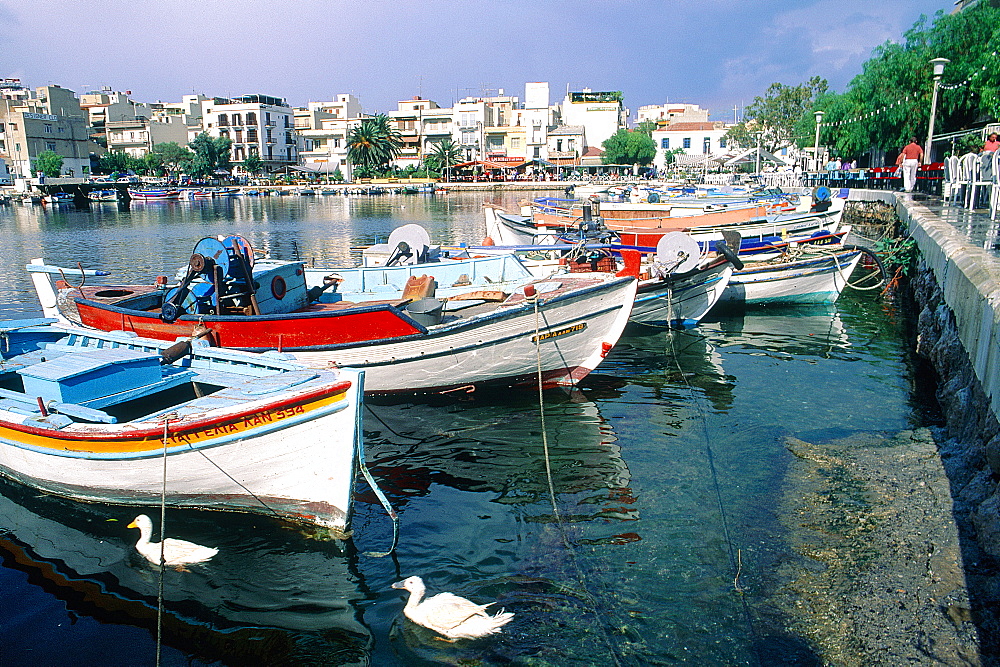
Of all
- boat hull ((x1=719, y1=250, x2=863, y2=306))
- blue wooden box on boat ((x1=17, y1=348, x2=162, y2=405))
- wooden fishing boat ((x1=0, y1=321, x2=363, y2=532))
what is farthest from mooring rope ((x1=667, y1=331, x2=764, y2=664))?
boat hull ((x1=719, y1=250, x2=863, y2=306))

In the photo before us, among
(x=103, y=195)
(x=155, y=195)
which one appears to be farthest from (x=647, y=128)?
(x=103, y=195)

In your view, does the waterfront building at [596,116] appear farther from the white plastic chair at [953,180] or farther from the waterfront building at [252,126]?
the white plastic chair at [953,180]

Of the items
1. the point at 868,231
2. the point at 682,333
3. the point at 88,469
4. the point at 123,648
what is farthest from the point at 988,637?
the point at 868,231

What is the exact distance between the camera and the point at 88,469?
7.19 m

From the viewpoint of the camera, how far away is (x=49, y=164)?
82562 mm

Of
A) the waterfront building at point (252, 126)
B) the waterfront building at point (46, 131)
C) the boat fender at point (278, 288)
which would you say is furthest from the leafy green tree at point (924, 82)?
the waterfront building at point (46, 131)

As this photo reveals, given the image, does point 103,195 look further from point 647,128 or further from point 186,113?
point 647,128

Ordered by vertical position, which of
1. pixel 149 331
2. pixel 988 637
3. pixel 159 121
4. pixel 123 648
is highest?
pixel 159 121

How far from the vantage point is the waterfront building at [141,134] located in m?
102

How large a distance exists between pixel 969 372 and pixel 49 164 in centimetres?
9802

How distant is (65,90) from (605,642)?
115 meters

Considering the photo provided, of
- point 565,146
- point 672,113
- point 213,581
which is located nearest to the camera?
point 213,581

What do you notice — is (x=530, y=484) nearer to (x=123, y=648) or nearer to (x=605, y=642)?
(x=605, y=642)

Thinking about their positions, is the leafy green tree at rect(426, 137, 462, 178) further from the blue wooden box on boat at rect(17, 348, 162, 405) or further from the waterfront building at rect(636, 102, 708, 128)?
the blue wooden box on boat at rect(17, 348, 162, 405)
